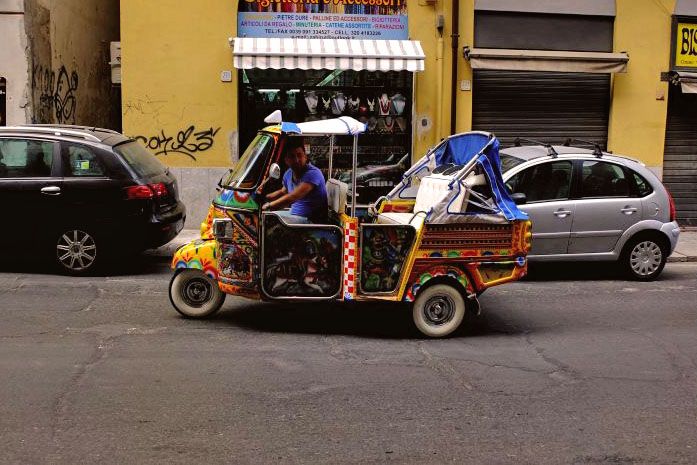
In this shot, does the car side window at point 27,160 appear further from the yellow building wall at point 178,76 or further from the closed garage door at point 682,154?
the closed garage door at point 682,154

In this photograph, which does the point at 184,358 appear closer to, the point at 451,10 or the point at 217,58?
the point at 217,58

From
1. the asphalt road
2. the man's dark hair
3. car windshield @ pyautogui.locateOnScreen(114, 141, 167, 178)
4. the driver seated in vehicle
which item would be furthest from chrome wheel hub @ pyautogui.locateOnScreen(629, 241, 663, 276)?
car windshield @ pyautogui.locateOnScreen(114, 141, 167, 178)

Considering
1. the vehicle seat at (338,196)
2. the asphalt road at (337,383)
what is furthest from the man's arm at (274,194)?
the asphalt road at (337,383)

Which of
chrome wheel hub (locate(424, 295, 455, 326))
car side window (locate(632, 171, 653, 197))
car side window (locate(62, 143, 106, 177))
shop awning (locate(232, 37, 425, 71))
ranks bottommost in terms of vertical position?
chrome wheel hub (locate(424, 295, 455, 326))

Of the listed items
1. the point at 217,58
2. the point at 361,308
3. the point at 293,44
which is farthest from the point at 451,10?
the point at 361,308

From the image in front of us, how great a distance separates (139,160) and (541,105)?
7591 millimetres

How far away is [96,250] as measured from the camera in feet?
33.1

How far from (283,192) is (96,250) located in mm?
3489

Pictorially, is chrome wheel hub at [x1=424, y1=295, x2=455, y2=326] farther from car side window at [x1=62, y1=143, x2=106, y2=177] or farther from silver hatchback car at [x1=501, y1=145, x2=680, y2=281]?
car side window at [x1=62, y1=143, x2=106, y2=177]

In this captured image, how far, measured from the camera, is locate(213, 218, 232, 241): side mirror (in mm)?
7500

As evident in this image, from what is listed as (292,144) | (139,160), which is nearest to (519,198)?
(292,144)

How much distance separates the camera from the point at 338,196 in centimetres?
804

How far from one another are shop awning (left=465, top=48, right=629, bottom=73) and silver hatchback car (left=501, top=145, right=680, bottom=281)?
12.7 ft

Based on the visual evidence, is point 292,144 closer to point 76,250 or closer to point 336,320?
point 336,320
